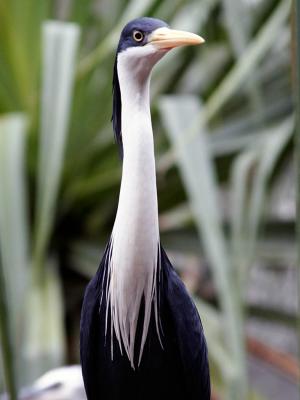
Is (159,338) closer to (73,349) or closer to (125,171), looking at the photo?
(125,171)

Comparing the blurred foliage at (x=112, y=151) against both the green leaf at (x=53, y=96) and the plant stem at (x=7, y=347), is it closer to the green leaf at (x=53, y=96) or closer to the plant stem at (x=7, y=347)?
the green leaf at (x=53, y=96)

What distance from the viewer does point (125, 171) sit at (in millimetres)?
350

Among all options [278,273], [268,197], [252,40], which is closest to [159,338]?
[252,40]

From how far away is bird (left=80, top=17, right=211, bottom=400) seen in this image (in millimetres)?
352

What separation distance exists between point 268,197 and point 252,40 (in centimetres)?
28

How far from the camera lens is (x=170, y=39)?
0.35 meters

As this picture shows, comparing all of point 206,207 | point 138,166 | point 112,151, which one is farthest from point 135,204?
point 112,151

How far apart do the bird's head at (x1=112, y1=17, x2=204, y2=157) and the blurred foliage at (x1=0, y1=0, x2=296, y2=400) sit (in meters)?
0.46

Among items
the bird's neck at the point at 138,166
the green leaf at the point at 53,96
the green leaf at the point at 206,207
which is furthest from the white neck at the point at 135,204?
the green leaf at the point at 53,96

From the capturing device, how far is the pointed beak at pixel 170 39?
35 centimetres

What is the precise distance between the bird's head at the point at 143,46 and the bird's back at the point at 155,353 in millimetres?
84

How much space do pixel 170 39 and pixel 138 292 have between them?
114mm

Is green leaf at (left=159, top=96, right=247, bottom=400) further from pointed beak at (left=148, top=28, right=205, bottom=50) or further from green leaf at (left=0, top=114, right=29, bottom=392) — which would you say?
pointed beak at (left=148, top=28, right=205, bottom=50)

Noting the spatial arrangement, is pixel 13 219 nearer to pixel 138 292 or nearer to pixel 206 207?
pixel 206 207
